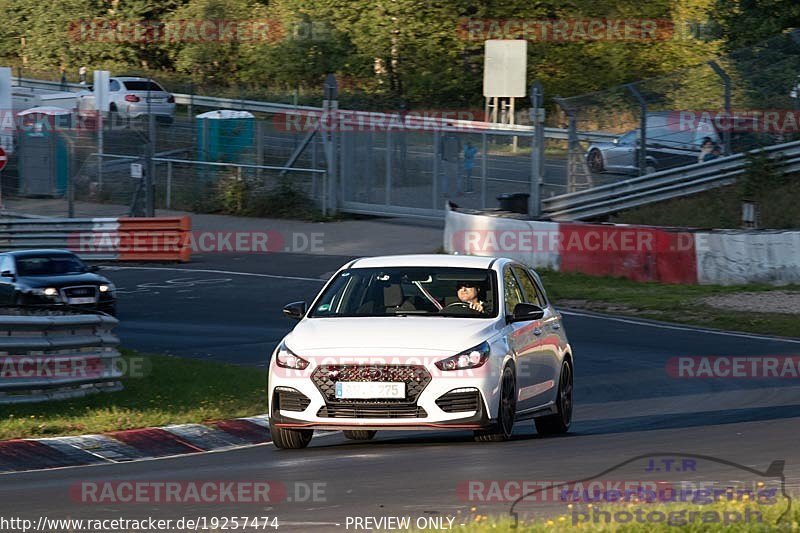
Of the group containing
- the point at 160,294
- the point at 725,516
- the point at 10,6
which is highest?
the point at 10,6

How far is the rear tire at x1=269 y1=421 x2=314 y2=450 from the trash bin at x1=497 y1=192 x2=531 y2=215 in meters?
20.8

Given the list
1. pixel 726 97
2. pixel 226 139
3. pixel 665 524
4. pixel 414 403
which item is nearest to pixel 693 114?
pixel 726 97

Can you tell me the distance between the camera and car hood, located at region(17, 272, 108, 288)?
926 inches

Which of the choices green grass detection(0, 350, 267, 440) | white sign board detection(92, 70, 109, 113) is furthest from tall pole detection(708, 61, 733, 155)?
green grass detection(0, 350, 267, 440)

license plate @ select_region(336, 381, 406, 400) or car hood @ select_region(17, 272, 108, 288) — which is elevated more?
license plate @ select_region(336, 381, 406, 400)

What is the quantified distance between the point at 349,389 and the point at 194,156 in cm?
3179

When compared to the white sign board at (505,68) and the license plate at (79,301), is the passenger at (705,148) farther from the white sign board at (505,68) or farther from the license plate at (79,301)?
the license plate at (79,301)

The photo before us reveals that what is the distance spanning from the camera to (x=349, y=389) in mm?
10578

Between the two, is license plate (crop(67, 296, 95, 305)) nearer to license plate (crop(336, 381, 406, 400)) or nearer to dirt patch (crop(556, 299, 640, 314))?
dirt patch (crop(556, 299, 640, 314))

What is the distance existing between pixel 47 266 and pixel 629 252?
10.3m

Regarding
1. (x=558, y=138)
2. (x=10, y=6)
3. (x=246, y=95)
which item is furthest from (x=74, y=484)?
(x=10, y=6)

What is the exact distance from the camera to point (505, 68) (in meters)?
33.8

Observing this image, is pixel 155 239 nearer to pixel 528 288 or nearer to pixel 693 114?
pixel 693 114

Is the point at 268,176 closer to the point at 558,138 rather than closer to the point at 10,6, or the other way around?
the point at 558,138
